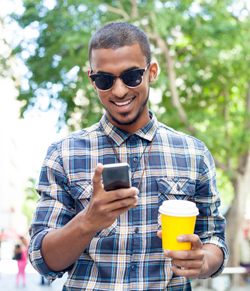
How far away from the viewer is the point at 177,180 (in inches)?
84.4

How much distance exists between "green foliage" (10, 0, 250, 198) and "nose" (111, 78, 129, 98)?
6.51 m

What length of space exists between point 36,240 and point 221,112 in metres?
11.4

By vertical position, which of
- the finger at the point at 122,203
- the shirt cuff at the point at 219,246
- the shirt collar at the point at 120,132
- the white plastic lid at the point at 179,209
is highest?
the shirt collar at the point at 120,132

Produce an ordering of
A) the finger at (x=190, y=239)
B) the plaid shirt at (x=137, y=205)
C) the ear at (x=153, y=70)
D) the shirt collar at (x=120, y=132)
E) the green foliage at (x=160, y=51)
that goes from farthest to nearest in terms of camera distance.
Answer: the green foliage at (x=160, y=51) < the ear at (x=153, y=70) < the shirt collar at (x=120, y=132) < the plaid shirt at (x=137, y=205) < the finger at (x=190, y=239)

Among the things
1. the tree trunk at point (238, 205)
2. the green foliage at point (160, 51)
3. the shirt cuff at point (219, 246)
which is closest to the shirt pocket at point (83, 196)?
the shirt cuff at point (219, 246)

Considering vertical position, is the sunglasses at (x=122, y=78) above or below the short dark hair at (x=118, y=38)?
below

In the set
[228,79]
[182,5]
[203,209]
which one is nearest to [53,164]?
[203,209]

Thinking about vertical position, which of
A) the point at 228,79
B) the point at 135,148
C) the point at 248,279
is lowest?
the point at 248,279

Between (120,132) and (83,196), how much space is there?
467mm

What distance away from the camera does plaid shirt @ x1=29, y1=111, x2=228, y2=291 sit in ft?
6.38

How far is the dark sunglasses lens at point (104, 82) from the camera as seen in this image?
2049 millimetres

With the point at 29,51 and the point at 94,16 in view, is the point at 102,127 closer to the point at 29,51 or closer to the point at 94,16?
the point at 94,16

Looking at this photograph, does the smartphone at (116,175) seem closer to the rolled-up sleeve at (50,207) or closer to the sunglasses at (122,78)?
the rolled-up sleeve at (50,207)

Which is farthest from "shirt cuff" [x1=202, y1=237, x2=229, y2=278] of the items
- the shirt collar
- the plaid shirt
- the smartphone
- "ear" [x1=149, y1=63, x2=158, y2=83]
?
"ear" [x1=149, y1=63, x2=158, y2=83]
